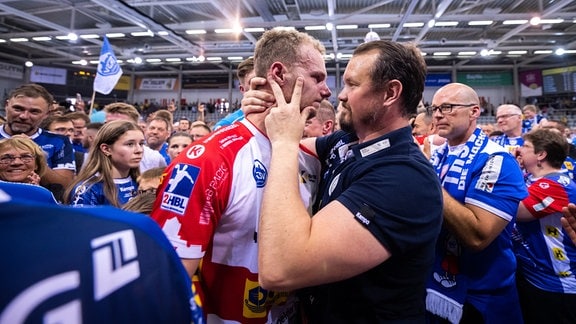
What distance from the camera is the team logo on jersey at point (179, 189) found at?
126cm

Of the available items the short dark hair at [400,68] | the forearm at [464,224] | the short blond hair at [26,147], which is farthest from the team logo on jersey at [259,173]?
the short blond hair at [26,147]

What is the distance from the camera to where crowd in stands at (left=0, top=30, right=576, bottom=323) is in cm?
51

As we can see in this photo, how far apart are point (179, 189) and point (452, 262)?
72.9 inches

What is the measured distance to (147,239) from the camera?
51 centimetres

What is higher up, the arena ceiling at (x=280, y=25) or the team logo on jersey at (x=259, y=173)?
the arena ceiling at (x=280, y=25)

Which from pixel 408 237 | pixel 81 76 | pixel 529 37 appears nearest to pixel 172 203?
pixel 408 237

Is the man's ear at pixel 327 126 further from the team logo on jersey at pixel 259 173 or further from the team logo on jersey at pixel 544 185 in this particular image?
the team logo on jersey at pixel 259 173

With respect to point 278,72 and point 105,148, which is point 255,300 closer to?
point 278,72

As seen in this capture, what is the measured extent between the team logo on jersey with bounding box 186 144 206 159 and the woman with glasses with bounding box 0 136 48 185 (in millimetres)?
2035

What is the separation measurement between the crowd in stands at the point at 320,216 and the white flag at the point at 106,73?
4.82 meters

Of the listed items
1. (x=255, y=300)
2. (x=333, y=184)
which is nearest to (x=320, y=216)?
(x=333, y=184)

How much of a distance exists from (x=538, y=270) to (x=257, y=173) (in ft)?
8.49

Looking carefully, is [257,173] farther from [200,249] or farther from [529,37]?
[529,37]

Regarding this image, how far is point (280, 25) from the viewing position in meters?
12.2
